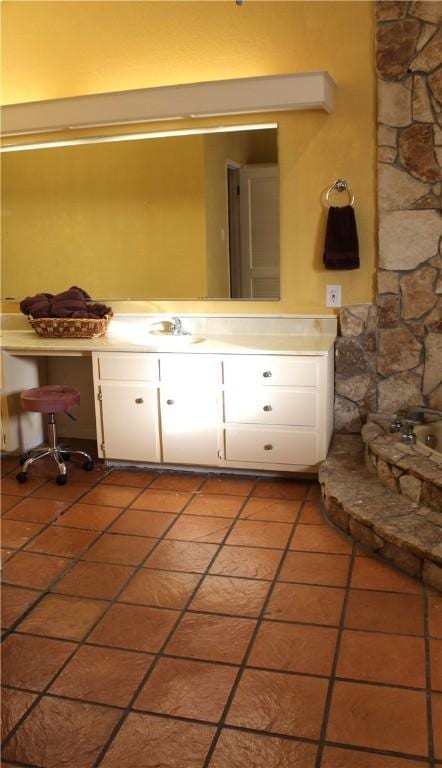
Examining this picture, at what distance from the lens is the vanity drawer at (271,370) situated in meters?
3.64

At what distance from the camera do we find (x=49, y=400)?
384 centimetres

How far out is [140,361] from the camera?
12.7 feet

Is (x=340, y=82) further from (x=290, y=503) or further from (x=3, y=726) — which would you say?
(x=3, y=726)

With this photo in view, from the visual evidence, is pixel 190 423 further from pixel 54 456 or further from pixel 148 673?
pixel 148 673

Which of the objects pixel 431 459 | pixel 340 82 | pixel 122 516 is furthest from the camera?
pixel 340 82

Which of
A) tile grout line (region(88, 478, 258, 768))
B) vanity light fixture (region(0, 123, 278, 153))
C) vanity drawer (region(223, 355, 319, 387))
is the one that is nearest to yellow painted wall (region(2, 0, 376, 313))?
vanity light fixture (region(0, 123, 278, 153))

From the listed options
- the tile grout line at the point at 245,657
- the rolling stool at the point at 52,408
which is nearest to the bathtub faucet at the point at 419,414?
the tile grout line at the point at 245,657

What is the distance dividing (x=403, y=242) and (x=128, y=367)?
1.53 metres

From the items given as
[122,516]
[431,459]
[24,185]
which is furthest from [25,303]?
[431,459]

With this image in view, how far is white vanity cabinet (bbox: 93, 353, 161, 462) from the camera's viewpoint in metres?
3.90

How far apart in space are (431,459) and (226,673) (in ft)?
4.57

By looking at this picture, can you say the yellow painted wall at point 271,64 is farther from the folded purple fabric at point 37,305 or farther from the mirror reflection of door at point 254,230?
the folded purple fabric at point 37,305

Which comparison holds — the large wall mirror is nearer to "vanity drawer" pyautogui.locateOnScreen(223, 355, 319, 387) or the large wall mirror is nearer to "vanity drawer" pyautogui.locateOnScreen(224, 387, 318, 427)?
"vanity drawer" pyautogui.locateOnScreen(223, 355, 319, 387)

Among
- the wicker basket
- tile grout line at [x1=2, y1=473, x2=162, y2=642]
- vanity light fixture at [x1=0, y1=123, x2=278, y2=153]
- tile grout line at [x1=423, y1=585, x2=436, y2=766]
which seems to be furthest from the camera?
the wicker basket
